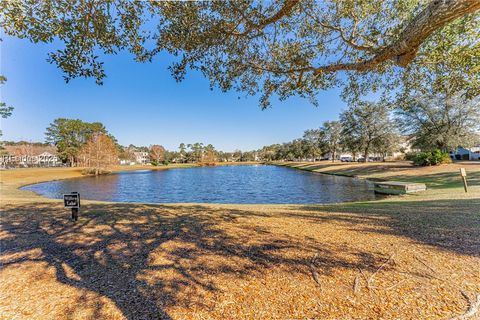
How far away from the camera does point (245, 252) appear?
12.2 feet

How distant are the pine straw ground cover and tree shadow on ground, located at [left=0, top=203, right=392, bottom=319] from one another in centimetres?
2

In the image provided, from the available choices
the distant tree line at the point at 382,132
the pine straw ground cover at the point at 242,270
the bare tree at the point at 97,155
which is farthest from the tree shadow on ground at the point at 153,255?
the bare tree at the point at 97,155

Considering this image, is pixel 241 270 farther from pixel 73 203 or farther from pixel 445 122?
pixel 445 122

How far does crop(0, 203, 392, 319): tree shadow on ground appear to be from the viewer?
269 centimetres

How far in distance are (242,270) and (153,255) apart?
1.57m

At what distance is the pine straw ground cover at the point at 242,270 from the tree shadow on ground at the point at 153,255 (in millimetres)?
18

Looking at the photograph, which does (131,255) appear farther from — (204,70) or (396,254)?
(204,70)

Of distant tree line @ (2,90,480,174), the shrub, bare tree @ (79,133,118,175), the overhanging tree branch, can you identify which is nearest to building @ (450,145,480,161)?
distant tree line @ (2,90,480,174)

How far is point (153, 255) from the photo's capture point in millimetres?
3645

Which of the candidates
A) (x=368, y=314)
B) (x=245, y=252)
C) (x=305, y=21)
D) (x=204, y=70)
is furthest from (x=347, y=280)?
(x=305, y=21)

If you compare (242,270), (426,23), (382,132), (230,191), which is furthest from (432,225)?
(382,132)

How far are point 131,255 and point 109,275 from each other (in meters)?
0.62

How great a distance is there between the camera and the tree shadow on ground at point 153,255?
2689mm

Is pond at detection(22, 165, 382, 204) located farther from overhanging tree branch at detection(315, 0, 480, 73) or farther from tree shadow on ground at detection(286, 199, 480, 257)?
overhanging tree branch at detection(315, 0, 480, 73)
